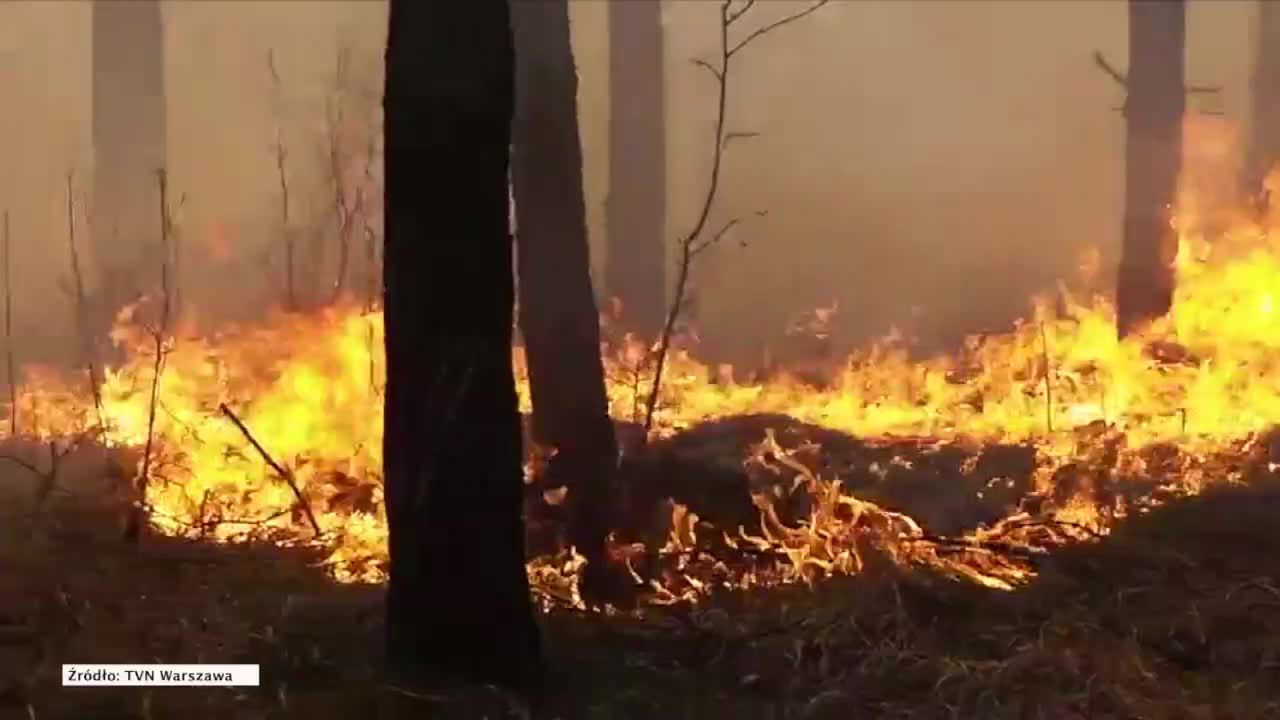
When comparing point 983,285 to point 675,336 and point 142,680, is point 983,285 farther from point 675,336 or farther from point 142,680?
point 142,680

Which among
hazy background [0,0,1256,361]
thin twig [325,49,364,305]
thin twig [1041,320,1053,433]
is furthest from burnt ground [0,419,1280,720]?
hazy background [0,0,1256,361]

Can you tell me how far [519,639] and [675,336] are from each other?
8750 mm

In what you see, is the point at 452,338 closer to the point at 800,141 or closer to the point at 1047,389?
the point at 1047,389

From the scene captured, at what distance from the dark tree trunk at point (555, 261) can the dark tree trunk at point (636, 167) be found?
579cm

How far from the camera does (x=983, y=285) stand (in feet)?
55.2

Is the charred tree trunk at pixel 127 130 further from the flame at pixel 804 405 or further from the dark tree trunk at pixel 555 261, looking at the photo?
the dark tree trunk at pixel 555 261

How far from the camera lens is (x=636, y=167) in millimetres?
12461

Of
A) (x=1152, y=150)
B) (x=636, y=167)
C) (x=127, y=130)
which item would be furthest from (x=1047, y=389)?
(x=127, y=130)

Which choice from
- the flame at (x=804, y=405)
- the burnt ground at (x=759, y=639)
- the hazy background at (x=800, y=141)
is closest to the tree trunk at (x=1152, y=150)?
the flame at (x=804, y=405)

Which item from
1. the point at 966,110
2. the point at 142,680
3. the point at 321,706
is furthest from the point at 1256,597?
the point at 966,110

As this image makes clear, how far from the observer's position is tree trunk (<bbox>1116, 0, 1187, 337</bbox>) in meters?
10.8

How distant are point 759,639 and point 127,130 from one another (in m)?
11.0

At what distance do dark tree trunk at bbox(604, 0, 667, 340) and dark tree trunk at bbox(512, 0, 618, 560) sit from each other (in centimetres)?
579

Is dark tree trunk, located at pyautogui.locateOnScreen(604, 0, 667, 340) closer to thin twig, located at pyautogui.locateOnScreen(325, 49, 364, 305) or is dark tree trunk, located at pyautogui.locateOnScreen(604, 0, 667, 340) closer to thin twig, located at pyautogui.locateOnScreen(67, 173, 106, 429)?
thin twig, located at pyautogui.locateOnScreen(325, 49, 364, 305)
